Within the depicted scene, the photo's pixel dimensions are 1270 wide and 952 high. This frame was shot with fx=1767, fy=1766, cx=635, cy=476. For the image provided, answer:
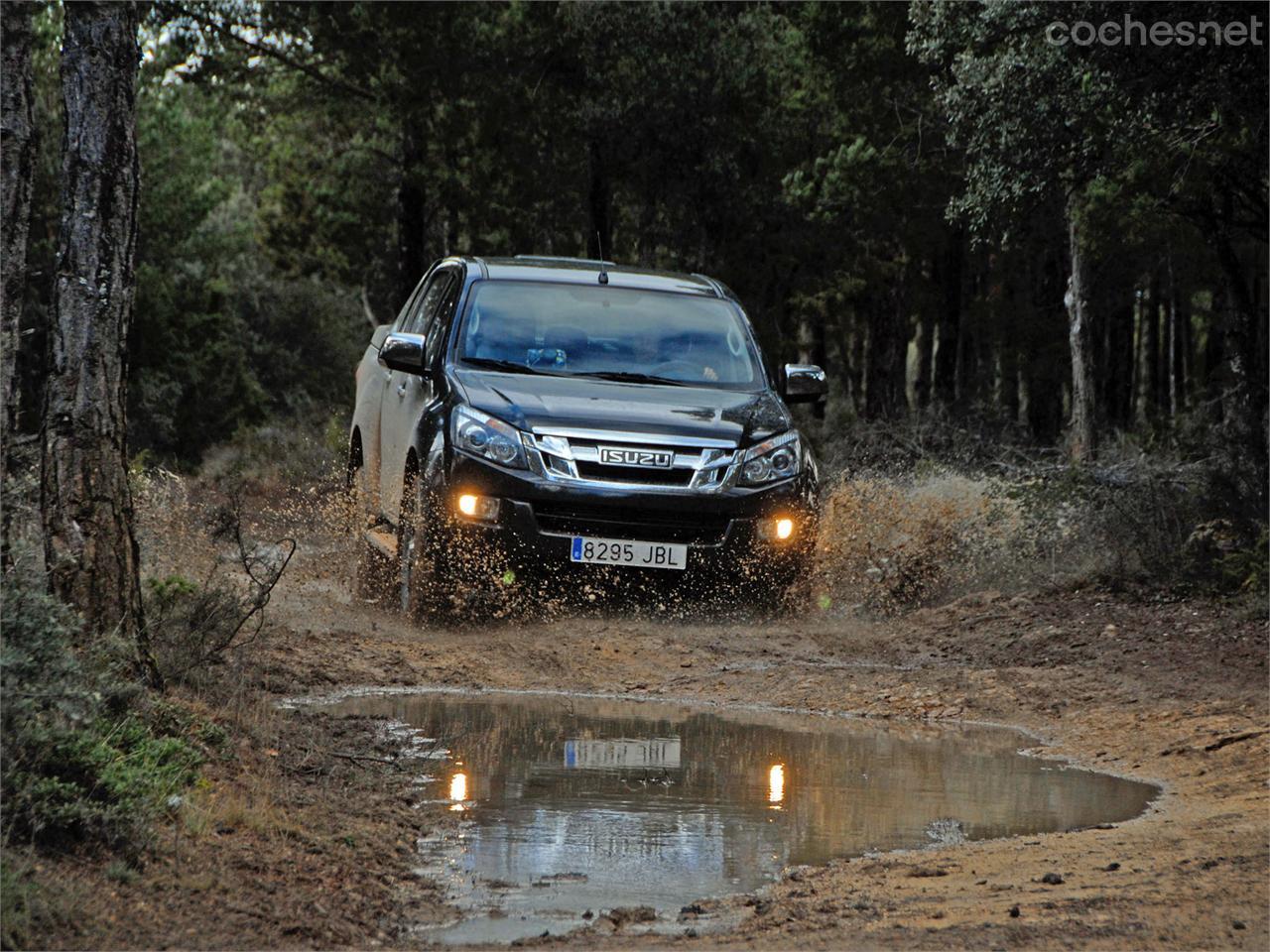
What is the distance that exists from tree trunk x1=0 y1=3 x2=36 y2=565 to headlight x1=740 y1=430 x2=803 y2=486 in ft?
13.3

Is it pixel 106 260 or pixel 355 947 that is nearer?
pixel 355 947

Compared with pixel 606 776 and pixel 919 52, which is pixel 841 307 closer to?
pixel 919 52

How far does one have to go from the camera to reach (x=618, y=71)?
100ft

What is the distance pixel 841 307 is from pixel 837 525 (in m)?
29.4

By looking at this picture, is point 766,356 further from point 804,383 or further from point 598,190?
point 598,190

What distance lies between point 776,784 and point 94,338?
3.09 metres

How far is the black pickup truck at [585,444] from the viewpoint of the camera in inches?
381

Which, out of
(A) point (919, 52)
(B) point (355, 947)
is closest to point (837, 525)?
(A) point (919, 52)

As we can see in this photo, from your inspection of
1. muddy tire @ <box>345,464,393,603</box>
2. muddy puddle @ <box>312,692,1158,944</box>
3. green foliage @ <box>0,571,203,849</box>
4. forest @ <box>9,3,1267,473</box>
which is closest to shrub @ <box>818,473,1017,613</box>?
muddy tire @ <box>345,464,393,603</box>

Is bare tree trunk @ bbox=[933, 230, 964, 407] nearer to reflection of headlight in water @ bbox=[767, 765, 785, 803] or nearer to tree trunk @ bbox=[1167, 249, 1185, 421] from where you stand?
tree trunk @ bbox=[1167, 249, 1185, 421]

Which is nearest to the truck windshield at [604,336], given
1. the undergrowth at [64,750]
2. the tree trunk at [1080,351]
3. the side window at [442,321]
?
the side window at [442,321]

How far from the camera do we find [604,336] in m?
10.7

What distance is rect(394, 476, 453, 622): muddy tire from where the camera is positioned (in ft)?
32.2

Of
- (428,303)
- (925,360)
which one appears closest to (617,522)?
(428,303)
